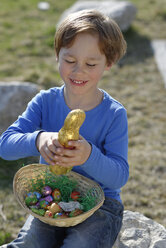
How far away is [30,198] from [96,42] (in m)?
0.87

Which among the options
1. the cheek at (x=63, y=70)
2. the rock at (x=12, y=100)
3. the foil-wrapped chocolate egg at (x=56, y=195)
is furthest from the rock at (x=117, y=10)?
the foil-wrapped chocolate egg at (x=56, y=195)

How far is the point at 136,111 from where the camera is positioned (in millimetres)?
4535

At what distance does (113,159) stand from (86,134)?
0.22 metres

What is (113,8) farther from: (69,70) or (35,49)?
(69,70)

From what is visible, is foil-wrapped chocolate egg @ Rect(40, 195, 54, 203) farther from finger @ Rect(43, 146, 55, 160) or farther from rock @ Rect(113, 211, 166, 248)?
rock @ Rect(113, 211, 166, 248)

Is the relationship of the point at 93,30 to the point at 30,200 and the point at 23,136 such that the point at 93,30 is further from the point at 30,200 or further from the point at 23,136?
the point at 30,200

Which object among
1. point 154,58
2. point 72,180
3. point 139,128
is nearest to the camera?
point 72,180

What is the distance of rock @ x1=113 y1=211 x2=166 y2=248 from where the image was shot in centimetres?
222

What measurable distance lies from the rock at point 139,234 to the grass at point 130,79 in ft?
2.10

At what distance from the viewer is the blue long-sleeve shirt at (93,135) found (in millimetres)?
1873

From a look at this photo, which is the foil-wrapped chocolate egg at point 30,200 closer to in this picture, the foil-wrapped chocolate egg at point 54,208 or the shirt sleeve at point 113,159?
the foil-wrapped chocolate egg at point 54,208

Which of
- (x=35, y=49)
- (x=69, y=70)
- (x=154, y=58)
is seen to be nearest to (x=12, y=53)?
(x=35, y=49)

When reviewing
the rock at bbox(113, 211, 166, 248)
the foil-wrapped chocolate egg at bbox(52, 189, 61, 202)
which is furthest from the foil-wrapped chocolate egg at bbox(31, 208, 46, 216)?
the rock at bbox(113, 211, 166, 248)

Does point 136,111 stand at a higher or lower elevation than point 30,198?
lower
